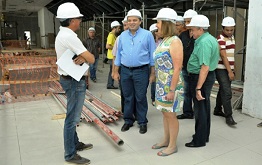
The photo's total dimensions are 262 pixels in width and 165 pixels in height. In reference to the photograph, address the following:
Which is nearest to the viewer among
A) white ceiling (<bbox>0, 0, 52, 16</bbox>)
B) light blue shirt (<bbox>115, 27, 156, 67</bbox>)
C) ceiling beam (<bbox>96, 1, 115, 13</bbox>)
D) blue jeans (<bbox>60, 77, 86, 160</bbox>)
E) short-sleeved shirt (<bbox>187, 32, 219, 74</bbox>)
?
blue jeans (<bbox>60, 77, 86, 160</bbox>)

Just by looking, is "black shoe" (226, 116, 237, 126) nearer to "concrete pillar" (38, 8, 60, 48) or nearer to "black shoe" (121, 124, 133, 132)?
"black shoe" (121, 124, 133, 132)

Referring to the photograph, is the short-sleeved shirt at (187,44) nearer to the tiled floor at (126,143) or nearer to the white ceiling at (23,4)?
Answer: the tiled floor at (126,143)

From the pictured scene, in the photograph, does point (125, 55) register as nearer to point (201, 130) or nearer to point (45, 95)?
point (201, 130)

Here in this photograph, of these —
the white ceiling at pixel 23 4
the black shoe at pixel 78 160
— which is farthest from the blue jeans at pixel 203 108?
the white ceiling at pixel 23 4

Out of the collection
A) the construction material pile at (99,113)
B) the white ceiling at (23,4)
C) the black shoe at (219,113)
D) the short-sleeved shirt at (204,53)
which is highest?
the white ceiling at (23,4)

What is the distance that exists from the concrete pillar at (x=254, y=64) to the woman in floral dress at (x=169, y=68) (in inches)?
78.0

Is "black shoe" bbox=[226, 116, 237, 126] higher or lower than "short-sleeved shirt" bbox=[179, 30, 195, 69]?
lower

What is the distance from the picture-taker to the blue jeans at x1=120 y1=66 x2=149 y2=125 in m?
3.49

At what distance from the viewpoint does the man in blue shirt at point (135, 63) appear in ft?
11.2

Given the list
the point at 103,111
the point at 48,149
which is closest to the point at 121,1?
the point at 103,111

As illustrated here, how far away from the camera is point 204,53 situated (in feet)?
9.23

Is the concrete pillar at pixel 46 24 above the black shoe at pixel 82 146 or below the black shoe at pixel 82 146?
above

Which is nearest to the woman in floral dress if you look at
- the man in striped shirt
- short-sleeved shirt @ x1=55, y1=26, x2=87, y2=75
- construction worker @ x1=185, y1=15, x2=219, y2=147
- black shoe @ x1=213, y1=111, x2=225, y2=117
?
construction worker @ x1=185, y1=15, x2=219, y2=147

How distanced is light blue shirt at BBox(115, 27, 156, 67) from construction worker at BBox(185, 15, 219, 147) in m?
0.64
